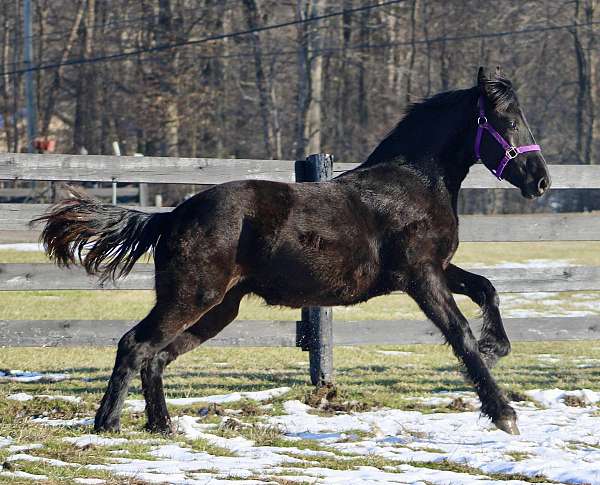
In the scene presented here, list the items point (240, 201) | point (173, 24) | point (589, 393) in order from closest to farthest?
point (240, 201) → point (589, 393) → point (173, 24)

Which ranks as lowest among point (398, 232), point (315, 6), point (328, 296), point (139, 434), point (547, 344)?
point (547, 344)

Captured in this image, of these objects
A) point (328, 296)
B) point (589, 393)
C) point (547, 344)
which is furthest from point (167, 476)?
point (547, 344)

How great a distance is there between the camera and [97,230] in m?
5.84

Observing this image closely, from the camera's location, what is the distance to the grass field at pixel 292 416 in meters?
4.73

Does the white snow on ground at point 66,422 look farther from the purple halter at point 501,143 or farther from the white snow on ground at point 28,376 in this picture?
the purple halter at point 501,143

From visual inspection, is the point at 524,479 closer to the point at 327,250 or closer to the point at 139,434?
the point at 327,250

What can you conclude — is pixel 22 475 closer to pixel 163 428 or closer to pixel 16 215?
pixel 163 428

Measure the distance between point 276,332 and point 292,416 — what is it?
1.55 metres

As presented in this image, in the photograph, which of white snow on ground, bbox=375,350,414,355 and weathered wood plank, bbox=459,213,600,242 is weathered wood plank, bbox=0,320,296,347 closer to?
weathered wood plank, bbox=459,213,600,242

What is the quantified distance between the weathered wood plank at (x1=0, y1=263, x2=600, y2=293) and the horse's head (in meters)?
2.28

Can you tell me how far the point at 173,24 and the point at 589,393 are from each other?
95.0 ft

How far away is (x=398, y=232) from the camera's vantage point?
231 inches

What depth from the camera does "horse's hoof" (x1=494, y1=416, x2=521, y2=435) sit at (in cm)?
562

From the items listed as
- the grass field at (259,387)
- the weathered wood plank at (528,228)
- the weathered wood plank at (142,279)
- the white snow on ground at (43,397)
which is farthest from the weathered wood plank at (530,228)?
the white snow on ground at (43,397)
